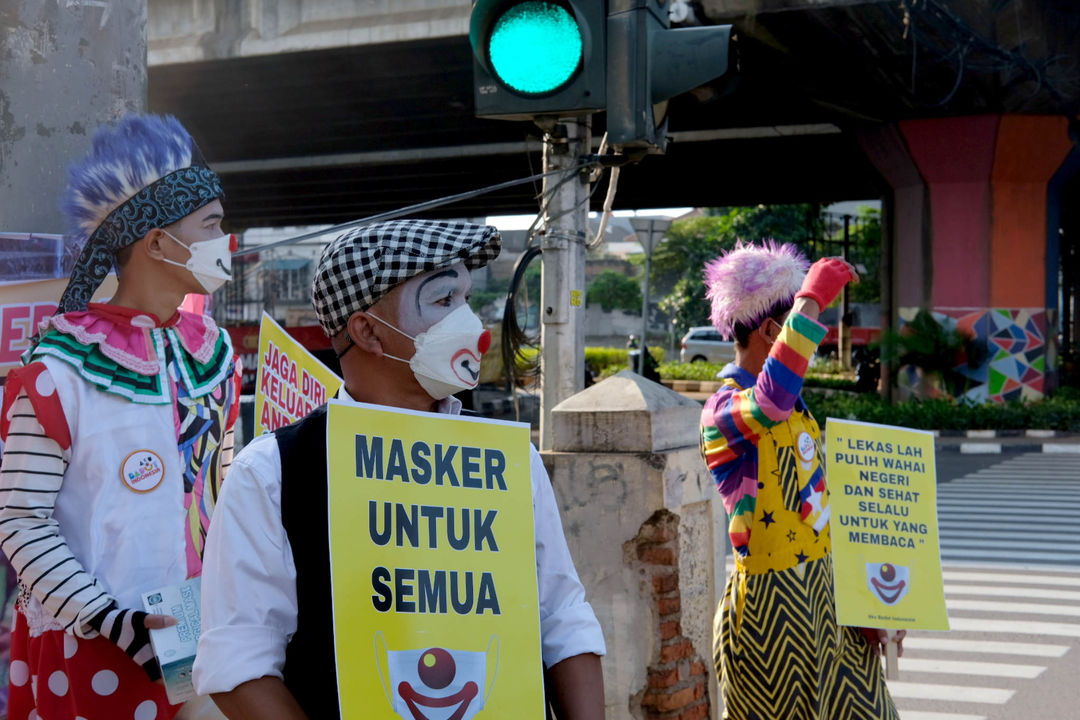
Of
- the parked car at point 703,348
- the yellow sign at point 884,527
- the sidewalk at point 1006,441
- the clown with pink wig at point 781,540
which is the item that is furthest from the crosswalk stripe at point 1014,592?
the parked car at point 703,348

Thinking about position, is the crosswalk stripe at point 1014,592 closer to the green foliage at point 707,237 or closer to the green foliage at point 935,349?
the green foliage at point 935,349

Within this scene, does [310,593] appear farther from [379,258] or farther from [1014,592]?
[1014,592]

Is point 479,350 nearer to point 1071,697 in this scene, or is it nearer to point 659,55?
point 659,55

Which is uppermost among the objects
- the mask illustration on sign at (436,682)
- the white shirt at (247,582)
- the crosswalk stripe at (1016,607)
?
the white shirt at (247,582)

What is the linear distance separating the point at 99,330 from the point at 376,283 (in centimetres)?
101

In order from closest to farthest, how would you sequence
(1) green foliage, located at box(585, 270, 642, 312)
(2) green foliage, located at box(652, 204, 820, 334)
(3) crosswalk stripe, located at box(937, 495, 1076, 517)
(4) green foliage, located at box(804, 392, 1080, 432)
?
(3) crosswalk stripe, located at box(937, 495, 1076, 517) < (4) green foliage, located at box(804, 392, 1080, 432) < (2) green foliage, located at box(652, 204, 820, 334) < (1) green foliage, located at box(585, 270, 642, 312)

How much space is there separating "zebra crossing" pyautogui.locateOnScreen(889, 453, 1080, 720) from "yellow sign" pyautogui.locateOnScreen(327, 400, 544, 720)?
4.44 metres

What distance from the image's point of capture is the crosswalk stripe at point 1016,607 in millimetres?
7805

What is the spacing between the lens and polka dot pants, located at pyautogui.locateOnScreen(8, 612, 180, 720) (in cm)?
258

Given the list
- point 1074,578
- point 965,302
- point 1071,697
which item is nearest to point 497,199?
point 965,302

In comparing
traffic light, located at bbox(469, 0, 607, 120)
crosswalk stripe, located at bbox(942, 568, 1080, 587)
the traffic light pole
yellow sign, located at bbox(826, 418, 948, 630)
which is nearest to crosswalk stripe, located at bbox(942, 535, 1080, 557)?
crosswalk stripe, located at bbox(942, 568, 1080, 587)

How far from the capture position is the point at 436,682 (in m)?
1.87

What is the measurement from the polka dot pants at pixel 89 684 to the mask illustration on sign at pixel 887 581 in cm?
206

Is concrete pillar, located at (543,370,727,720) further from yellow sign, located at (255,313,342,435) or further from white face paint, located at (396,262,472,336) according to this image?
white face paint, located at (396,262,472,336)
